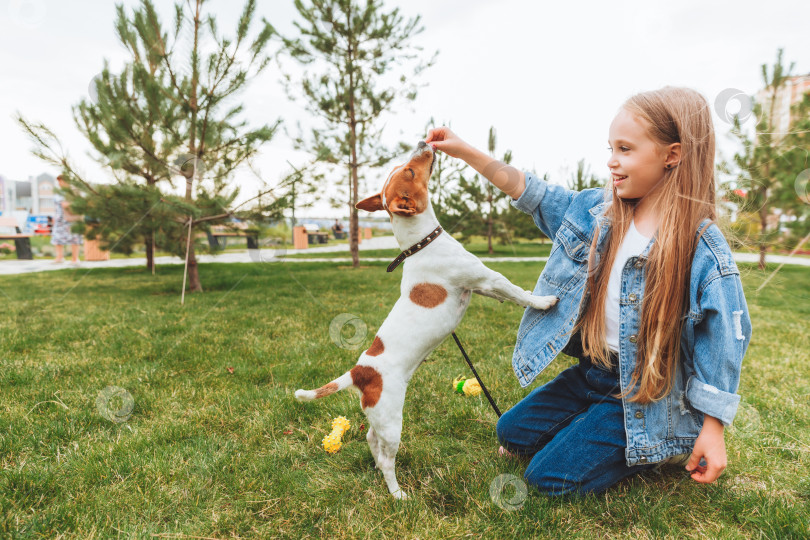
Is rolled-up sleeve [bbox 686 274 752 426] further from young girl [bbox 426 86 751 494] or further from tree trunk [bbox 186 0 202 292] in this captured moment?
tree trunk [bbox 186 0 202 292]

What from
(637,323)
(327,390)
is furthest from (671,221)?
(327,390)

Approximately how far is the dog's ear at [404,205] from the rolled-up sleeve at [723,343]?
1.01 metres

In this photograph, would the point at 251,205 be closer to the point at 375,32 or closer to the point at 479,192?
the point at 375,32

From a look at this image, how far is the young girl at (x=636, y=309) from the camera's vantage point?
151 cm

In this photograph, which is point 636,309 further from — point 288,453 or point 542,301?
point 288,453

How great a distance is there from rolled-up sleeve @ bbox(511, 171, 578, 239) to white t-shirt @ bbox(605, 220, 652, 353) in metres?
0.28

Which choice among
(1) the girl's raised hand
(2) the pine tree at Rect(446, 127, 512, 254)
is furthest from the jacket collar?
(2) the pine tree at Rect(446, 127, 512, 254)

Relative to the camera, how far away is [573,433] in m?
1.87

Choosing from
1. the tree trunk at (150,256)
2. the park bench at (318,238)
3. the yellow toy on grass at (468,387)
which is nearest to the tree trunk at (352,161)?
the tree trunk at (150,256)

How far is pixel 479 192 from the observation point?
1039cm

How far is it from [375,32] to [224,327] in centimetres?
692

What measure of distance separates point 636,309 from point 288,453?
5.32ft

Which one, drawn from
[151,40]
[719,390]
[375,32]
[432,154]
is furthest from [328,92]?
[719,390]

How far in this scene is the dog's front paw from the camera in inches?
65.9
